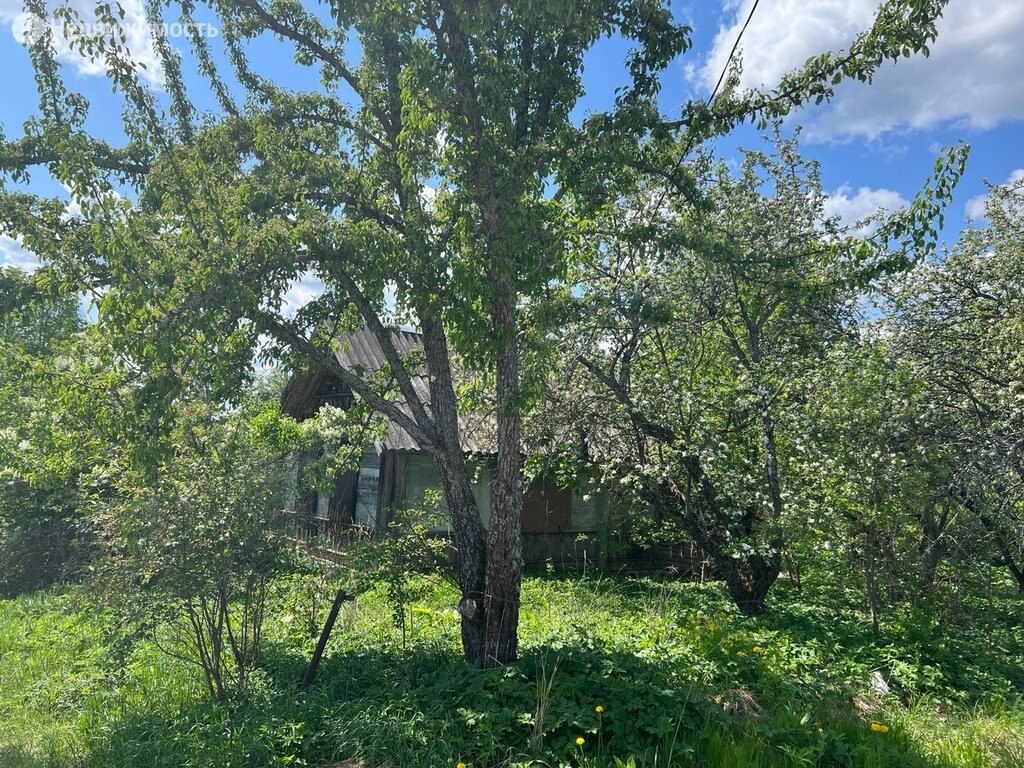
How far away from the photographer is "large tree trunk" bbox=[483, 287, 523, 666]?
19.0 ft

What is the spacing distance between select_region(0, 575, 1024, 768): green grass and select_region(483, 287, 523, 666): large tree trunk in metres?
0.33

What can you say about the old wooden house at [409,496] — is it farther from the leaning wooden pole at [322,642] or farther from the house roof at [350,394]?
the leaning wooden pole at [322,642]

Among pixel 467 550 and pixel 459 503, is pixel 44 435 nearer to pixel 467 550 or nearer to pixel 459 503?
pixel 459 503

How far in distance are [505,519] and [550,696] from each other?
145 centimetres

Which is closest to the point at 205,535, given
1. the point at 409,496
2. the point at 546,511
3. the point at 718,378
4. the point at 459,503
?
the point at 459,503

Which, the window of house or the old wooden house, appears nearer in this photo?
the old wooden house

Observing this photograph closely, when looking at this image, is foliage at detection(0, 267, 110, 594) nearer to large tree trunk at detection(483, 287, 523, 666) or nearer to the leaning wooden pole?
the leaning wooden pole

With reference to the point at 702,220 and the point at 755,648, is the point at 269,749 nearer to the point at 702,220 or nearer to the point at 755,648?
the point at 755,648

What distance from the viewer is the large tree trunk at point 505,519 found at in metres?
5.79

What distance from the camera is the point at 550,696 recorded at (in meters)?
4.97

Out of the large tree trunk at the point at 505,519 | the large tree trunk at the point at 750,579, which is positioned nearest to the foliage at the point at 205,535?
the large tree trunk at the point at 505,519

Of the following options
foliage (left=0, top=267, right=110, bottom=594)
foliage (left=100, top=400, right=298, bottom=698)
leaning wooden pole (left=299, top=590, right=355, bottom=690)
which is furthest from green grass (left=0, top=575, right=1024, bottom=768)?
foliage (left=0, top=267, right=110, bottom=594)

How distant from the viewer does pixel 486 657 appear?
581cm

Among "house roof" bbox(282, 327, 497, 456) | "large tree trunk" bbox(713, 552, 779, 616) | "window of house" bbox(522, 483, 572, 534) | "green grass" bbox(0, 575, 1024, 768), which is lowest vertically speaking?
"green grass" bbox(0, 575, 1024, 768)
